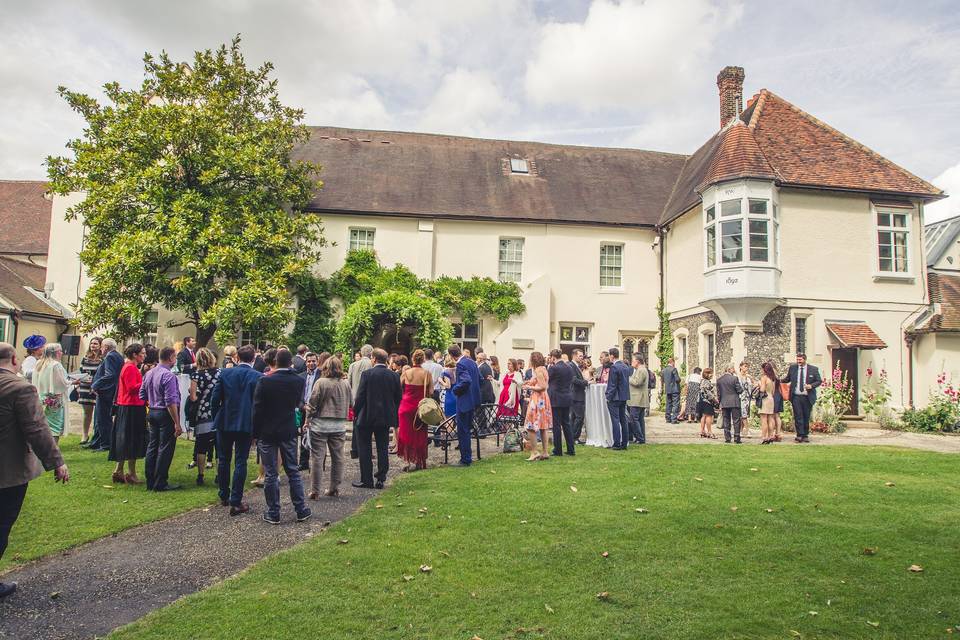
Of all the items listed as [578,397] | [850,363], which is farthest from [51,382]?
[850,363]

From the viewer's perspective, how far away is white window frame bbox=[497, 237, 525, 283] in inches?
907

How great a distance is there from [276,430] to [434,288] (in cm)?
A: 1504

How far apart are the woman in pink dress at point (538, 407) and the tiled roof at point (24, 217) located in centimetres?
2773

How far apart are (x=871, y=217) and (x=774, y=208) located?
3.53 meters

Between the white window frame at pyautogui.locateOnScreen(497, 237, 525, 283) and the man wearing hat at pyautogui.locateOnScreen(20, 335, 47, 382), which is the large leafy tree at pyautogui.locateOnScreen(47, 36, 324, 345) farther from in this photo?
the white window frame at pyautogui.locateOnScreen(497, 237, 525, 283)

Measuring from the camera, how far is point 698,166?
23.8 metres

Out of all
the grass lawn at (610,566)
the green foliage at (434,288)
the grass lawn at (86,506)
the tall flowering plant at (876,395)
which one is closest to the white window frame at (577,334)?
the green foliage at (434,288)

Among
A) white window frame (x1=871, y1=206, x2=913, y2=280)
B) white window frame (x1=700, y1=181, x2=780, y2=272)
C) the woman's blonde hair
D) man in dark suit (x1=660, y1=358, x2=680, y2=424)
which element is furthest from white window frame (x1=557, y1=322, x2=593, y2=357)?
the woman's blonde hair

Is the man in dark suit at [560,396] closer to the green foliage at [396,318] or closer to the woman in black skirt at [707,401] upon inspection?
the woman in black skirt at [707,401]

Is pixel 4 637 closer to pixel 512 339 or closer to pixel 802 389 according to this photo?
pixel 802 389

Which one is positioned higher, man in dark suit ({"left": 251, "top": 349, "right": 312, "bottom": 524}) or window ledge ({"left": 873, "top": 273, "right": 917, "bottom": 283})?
window ledge ({"left": 873, "top": 273, "right": 917, "bottom": 283})

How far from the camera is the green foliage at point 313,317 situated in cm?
2108

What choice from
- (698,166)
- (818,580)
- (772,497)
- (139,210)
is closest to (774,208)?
(698,166)

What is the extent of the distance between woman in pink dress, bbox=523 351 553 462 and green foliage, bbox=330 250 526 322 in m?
11.0
